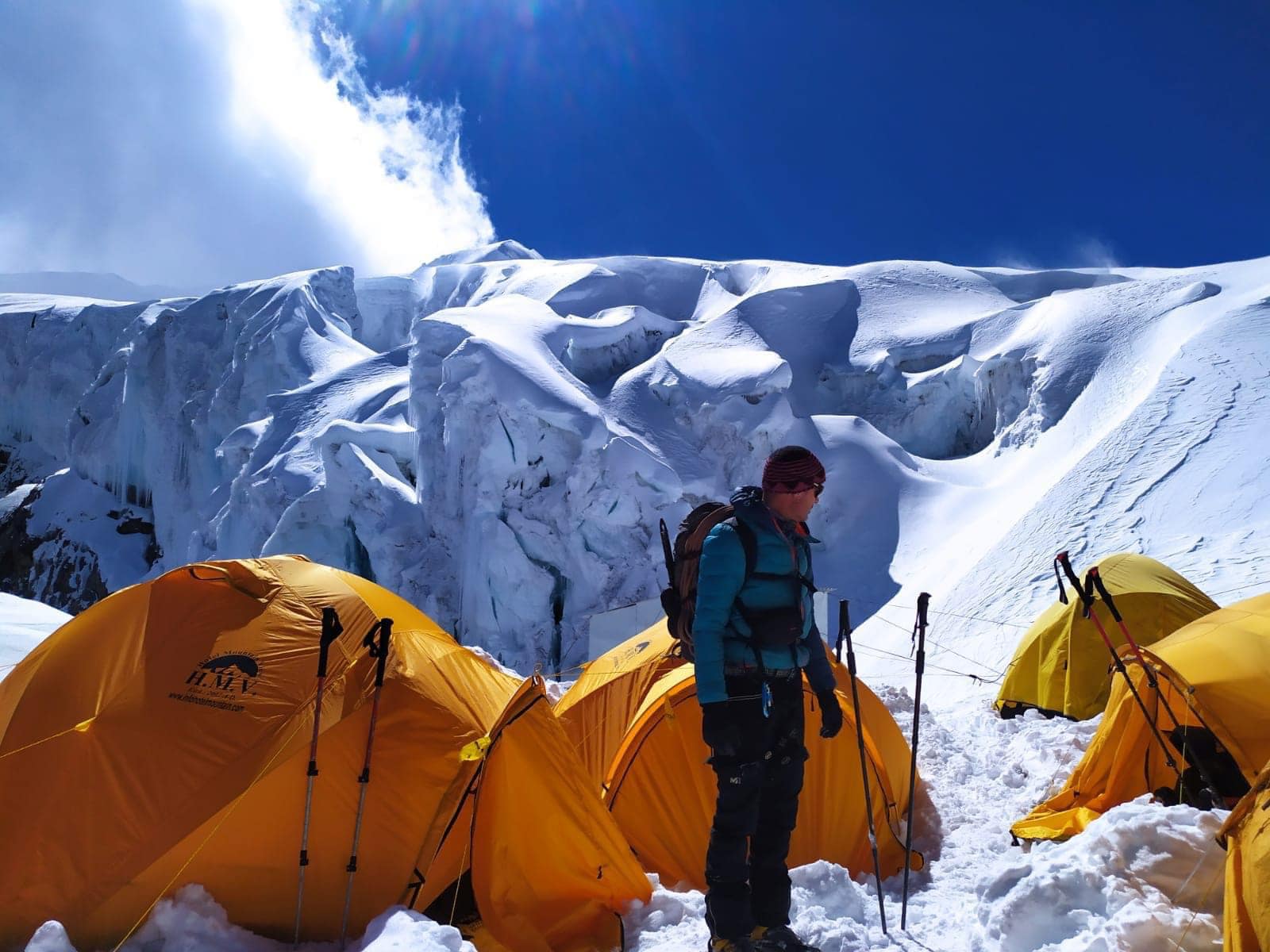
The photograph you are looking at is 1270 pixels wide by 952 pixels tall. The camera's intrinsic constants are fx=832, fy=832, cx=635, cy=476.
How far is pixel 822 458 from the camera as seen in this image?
17047 millimetres

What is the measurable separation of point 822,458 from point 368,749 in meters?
14.4

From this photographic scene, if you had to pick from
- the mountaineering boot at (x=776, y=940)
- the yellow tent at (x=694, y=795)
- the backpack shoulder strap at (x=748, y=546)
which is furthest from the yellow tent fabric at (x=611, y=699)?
the backpack shoulder strap at (x=748, y=546)

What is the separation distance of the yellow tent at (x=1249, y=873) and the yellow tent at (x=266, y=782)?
233 cm

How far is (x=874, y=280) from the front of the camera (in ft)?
80.6

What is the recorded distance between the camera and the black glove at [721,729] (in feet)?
9.87

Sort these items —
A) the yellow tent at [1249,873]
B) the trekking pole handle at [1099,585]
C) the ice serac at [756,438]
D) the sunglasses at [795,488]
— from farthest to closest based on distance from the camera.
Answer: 1. the ice serac at [756,438]
2. the trekking pole handle at [1099,585]
3. the sunglasses at [795,488]
4. the yellow tent at [1249,873]

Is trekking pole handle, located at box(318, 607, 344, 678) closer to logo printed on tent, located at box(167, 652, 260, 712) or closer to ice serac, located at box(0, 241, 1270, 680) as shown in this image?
logo printed on tent, located at box(167, 652, 260, 712)

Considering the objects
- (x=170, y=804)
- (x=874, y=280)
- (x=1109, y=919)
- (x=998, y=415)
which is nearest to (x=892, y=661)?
(x=998, y=415)

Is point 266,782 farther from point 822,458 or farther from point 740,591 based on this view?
point 822,458

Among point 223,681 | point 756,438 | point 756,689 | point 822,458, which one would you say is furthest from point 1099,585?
point 822,458

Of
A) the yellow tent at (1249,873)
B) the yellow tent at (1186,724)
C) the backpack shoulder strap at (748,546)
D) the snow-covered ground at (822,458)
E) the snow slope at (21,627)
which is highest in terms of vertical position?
the snow-covered ground at (822,458)

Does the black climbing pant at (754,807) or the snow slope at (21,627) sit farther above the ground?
the snow slope at (21,627)

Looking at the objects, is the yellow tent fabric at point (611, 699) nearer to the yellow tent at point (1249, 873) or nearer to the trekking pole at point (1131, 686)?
the trekking pole at point (1131, 686)

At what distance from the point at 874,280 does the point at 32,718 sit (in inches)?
948
